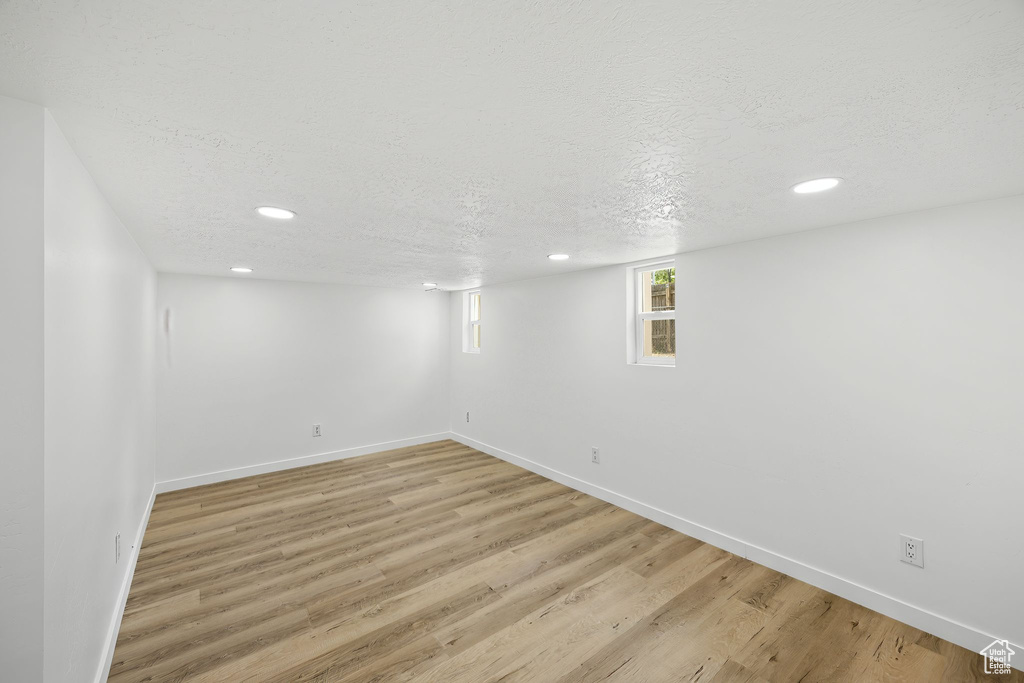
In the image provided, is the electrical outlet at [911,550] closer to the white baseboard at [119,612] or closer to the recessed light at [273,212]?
the recessed light at [273,212]

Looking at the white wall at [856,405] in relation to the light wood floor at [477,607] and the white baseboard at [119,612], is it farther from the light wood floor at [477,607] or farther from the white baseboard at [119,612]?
the white baseboard at [119,612]

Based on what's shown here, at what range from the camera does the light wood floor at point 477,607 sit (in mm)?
1916

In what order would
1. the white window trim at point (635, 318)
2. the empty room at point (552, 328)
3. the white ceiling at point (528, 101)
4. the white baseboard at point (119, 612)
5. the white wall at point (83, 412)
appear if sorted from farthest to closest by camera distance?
1. the white window trim at point (635, 318)
2. the white baseboard at point (119, 612)
3. the white wall at point (83, 412)
4. the empty room at point (552, 328)
5. the white ceiling at point (528, 101)

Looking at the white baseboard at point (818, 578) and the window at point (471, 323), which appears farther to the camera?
the window at point (471, 323)

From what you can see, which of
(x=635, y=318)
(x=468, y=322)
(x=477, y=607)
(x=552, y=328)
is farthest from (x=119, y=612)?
(x=468, y=322)

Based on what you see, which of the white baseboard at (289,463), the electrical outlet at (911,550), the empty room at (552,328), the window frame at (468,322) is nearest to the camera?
the empty room at (552,328)

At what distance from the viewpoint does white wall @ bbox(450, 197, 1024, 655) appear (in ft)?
6.40

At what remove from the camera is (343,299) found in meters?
5.09

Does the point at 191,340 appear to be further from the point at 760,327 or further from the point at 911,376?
the point at 911,376

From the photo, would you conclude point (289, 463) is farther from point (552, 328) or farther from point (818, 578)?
point (818, 578)

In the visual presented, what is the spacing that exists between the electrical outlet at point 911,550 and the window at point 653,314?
163 cm

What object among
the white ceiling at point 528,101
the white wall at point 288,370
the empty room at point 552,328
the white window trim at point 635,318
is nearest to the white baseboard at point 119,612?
the empty room at point 552,328

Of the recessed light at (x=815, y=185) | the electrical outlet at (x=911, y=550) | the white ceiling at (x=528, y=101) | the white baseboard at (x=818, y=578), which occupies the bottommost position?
the white baseboard at (x=818, y=578)

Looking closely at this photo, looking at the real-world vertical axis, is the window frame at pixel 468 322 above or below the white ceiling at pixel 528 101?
below
